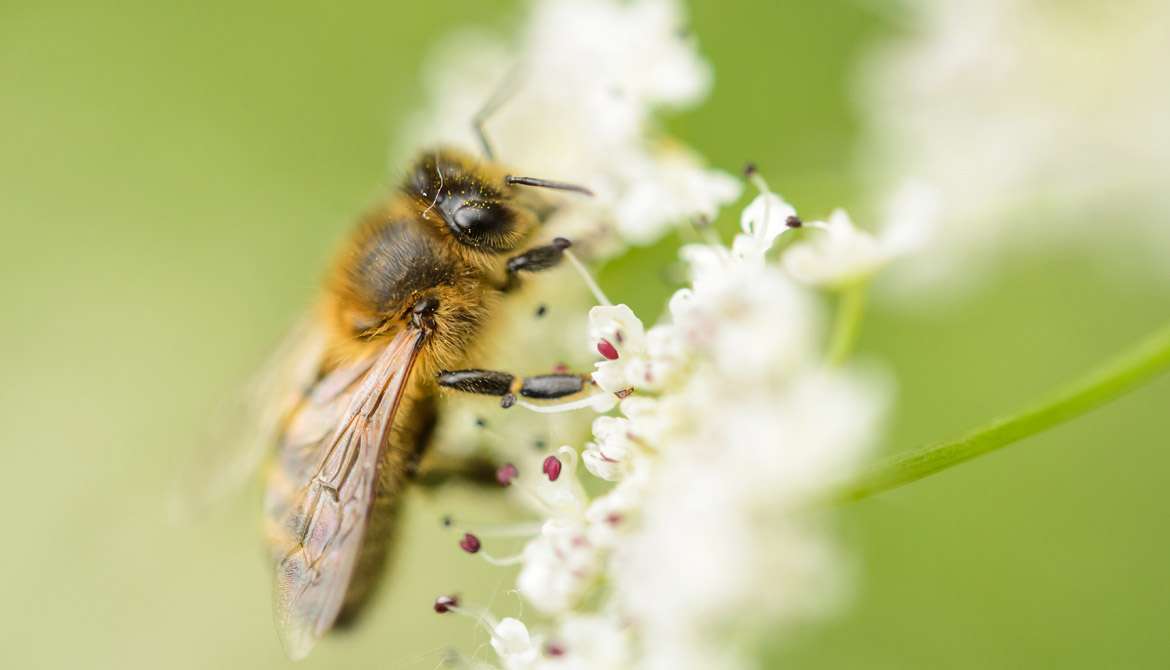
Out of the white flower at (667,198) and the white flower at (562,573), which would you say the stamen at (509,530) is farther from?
the white flower at (667,198)

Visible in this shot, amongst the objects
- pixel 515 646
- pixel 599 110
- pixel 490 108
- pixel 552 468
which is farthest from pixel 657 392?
pixel 490 108

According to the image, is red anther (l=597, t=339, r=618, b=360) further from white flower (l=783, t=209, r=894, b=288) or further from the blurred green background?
the blurred green background

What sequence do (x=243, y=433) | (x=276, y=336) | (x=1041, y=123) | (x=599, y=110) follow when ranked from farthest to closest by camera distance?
(x=276, y=336), (x=243, y=433), (x=1041, y=123), (x=599, y=110)

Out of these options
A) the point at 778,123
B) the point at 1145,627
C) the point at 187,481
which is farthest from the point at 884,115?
the point at 187,481

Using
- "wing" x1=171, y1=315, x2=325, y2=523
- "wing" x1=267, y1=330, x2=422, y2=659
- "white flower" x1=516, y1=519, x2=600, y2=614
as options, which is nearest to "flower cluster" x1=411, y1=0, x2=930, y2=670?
"white flower" x1=516, y1=519, x2=600, y2=614

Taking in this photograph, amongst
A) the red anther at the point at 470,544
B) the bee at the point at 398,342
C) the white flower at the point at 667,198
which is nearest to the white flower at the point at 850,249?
the white flower at the point at 667,198

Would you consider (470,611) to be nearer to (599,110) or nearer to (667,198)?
(667,198)

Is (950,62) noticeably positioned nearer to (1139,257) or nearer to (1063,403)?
(1139,257)

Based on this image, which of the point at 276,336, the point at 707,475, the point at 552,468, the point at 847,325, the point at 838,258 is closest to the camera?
the point at 707,475
